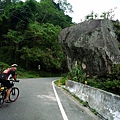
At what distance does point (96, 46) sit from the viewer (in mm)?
17031

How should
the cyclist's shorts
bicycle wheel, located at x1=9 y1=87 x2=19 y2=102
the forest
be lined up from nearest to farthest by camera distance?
the cyclist's shorts, bicycle wheel, located at x1=9 y1=87 x2=19 y2=102, the forest

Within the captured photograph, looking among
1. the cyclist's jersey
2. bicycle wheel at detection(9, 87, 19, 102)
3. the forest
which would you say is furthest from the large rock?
the forest

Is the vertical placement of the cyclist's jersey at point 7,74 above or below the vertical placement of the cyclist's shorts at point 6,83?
above

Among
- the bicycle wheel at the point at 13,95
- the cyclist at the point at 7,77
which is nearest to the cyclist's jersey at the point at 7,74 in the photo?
the cyclist at the point at 7,77

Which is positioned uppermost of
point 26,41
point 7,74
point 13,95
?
point 26,41

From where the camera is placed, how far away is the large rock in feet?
54.9

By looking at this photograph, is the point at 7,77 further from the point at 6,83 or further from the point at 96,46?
the point at 96,46

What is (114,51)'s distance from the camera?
17.0 meters

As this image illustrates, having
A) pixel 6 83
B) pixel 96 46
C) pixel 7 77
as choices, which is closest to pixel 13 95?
pixel 6 83

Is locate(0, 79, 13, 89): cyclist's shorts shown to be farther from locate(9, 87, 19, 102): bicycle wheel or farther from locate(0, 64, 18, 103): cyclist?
locate(9, 87, 19, 102): bicycle wheel

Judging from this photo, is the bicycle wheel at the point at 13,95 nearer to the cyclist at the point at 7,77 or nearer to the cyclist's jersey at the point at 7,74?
the cyclist at the point at 7,77

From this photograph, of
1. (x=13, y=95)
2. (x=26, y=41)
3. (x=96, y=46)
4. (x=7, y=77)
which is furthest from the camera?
(x=26, y=41)

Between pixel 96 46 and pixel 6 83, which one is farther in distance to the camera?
pixel 96 46

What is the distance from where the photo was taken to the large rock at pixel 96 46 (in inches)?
658
